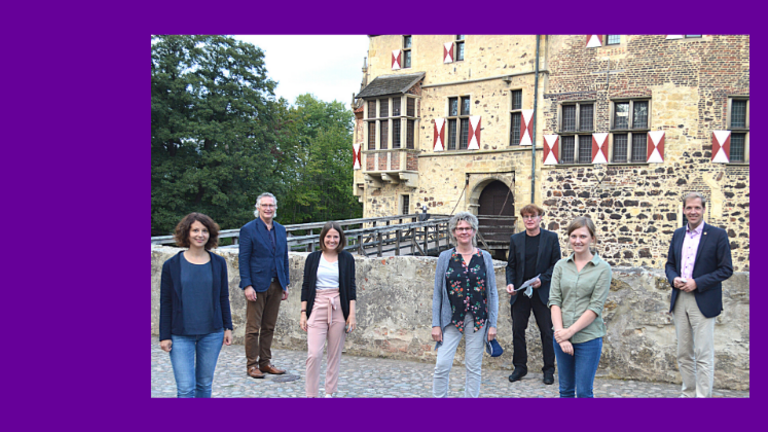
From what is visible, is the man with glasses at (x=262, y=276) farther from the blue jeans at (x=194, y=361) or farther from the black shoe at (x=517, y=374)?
the black shoe at (x=517, y=374)

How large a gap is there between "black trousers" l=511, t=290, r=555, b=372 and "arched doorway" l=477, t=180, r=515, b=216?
13.1 m

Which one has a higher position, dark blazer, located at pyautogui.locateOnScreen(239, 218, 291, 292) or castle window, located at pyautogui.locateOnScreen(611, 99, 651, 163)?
castle window, located at pyautogui.locateOnScreen(611, 99, 651, 163)

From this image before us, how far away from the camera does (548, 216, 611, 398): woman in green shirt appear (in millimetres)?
3783

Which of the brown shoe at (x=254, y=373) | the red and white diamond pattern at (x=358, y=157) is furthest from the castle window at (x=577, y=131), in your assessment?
the brown shoe at (x=254, y=373)

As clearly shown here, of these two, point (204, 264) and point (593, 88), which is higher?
point (593, 88)

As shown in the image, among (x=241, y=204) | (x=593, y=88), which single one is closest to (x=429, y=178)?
(x=593, y=88)

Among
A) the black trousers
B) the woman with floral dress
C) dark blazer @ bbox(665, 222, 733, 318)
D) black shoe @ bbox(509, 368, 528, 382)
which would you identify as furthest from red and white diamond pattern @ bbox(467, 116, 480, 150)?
the woman with floral dress

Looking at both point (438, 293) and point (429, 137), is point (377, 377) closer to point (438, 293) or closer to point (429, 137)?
point (438, 293)

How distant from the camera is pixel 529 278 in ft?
17.9

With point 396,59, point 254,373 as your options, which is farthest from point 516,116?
point 254,373

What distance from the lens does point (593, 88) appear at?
16625mm

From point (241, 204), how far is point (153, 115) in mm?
5464

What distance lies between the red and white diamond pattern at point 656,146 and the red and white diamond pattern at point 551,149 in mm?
2531

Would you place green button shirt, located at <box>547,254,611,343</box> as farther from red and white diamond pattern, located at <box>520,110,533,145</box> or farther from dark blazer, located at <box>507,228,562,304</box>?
red and white diamond pattern, located at <box>520,110,533,145</box>
